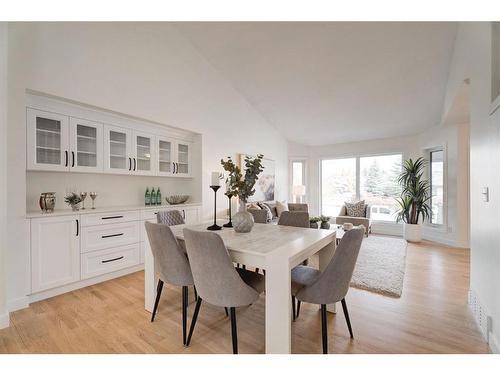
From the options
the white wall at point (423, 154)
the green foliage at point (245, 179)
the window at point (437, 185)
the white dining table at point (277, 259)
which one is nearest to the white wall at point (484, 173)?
the white dining table at point (277, 259)

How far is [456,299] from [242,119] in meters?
4.52

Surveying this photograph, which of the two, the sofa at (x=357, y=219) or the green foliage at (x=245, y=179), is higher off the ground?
the green foliage at (x=245, y=179)

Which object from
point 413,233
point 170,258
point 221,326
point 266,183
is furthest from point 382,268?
point 266,183

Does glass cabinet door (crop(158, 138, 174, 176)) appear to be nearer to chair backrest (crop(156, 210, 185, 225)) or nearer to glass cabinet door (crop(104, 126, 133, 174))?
glass cabinet door (crop(104, 126, 133, 174))

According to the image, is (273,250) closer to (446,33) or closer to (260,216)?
(260,216)

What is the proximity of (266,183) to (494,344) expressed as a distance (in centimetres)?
465

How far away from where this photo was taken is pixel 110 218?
9.68 ft

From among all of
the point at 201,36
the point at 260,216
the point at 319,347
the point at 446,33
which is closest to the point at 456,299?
the point at 319,347

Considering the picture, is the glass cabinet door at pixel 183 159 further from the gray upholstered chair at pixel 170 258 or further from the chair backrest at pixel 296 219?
the gray upholstered chair at pixel 170 258

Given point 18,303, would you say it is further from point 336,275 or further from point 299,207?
point 299,207

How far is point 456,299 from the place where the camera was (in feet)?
7.81

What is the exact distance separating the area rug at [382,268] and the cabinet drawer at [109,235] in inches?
113

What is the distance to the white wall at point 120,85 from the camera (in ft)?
7.37

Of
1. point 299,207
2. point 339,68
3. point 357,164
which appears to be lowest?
point 299,207
